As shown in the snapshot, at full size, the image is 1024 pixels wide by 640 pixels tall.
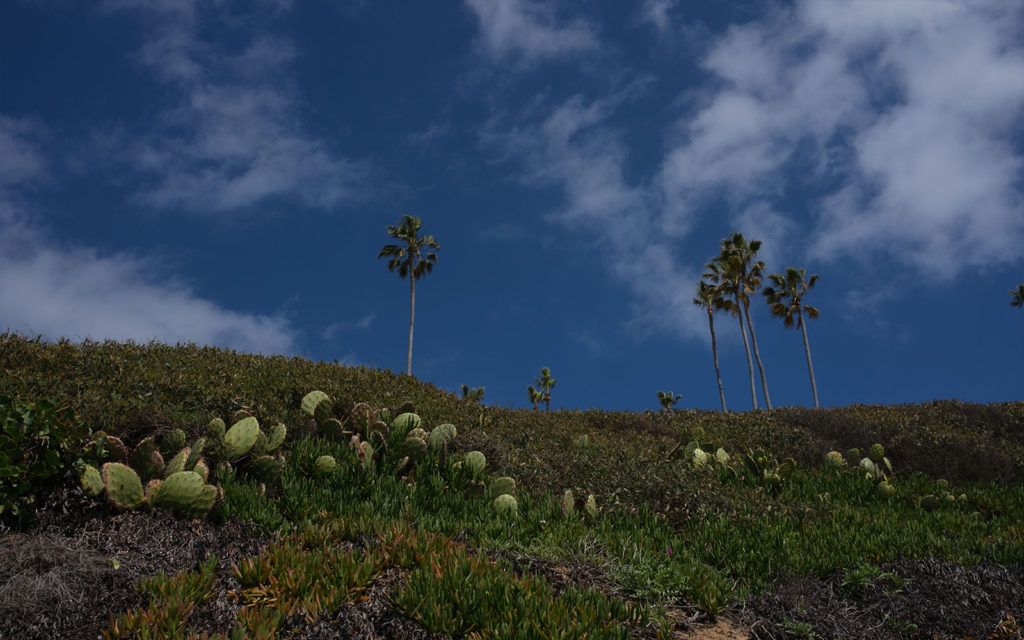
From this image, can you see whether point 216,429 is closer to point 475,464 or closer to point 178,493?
point 178,493

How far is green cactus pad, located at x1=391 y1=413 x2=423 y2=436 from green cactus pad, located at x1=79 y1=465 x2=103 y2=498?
3460 mm

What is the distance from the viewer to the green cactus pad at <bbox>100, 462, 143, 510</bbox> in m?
5.51

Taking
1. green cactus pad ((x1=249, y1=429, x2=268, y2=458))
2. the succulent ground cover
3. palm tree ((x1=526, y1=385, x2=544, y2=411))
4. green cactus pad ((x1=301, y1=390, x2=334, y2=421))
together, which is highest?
palm tree ((x1=526, y1=385, x2=544, y2=411))

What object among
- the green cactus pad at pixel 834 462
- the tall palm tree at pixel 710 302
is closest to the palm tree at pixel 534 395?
the tall palm tree at pixel 710 302

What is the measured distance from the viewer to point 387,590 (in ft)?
14.7

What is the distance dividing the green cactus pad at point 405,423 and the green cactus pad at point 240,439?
1.92 meters

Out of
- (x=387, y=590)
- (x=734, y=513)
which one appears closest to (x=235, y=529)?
(x=387, y=590)

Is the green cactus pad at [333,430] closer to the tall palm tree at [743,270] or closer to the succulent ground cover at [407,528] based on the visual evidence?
the succulent ground cover at [407,528]

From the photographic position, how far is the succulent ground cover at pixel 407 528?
435 cm

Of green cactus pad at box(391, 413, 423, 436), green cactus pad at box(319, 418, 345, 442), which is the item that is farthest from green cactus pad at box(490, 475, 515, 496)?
green cactus pad at box(319, 418, 345, 442)

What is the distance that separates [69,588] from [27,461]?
170 cm

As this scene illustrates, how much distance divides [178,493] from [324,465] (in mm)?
1746

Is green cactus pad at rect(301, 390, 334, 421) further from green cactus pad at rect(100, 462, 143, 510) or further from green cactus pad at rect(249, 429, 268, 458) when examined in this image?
green cactus pad at rect(100, 462, 143, 510)

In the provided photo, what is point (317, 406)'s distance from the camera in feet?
28.8
